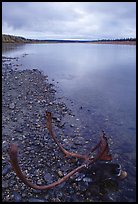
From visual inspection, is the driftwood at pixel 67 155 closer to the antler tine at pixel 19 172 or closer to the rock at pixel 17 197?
the antler tine at pixel 19 172

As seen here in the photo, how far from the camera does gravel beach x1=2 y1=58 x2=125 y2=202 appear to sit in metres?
5.55

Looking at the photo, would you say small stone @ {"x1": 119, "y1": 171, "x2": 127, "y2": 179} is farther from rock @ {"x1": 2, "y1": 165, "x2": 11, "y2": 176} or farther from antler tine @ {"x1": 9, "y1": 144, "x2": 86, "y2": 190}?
rock @ {"x1": 2, "y1": 165, "x2": 11, "y2": 176}

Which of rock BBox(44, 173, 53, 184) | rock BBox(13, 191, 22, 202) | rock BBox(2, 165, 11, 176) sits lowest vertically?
rock BBox(13, 191, 22, 202)

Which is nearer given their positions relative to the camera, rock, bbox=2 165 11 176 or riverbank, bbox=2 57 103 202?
riverbank, bbox=2 57 103 202

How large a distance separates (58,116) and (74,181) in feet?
15.8

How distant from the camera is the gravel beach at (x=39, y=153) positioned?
5.55m

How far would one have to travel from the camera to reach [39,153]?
283 inches

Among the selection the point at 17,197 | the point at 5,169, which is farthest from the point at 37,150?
the point at 17,197

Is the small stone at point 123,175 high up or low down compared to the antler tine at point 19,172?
down

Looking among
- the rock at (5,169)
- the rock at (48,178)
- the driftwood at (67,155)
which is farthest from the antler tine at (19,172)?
the rock at (5,169)

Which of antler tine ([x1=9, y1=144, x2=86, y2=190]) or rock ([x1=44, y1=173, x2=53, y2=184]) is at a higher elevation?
antler tine ([x1=9, y1=144, x2=86, y2=190])

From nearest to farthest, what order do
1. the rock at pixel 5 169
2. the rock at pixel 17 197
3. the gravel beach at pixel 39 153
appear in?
the rock at pixel 17 197 → the gravel beach at pixel 39 153 → the rock at pixel 5 169

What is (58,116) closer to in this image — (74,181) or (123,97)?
(74,181)

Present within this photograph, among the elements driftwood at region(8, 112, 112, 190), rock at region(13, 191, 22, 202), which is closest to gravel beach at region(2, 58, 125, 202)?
rock at region(13, 191, 22, 202)
